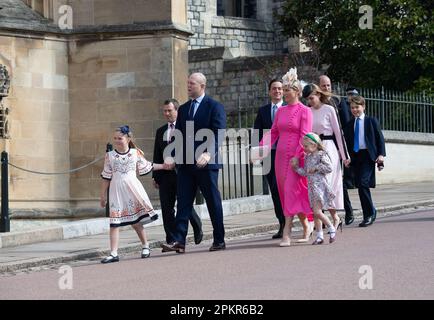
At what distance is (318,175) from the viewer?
548 inches

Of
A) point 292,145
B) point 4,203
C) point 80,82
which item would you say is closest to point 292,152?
point 292,145

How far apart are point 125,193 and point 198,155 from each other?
873mm

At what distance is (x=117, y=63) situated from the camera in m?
20.6

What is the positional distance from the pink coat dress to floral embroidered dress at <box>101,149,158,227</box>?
1.47 metres

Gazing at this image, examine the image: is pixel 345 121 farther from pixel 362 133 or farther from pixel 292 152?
pixel 292 152

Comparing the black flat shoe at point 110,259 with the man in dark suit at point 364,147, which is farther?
the man in dark suit at point 364,147

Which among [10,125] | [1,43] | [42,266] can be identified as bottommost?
[42,266]

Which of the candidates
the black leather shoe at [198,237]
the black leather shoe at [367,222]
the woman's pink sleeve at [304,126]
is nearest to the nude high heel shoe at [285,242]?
the woman's pink sleeve at [304,126]

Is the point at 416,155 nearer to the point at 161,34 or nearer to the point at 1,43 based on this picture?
the point at 161,34

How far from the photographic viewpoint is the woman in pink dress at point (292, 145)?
13844mm

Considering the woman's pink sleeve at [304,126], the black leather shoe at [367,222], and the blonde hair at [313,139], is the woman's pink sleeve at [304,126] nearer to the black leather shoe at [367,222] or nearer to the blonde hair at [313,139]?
the blonde hair at [313,139]

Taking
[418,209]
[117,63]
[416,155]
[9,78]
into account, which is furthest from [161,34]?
[416,155]

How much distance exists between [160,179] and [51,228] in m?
2.35

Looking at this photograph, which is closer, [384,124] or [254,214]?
[254,214]
